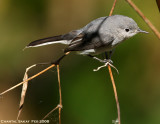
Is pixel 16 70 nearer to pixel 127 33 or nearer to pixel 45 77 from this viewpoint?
pixel 45 77

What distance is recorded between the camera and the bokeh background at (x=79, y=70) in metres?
2.44

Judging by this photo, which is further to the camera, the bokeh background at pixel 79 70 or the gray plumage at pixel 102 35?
the bokeh background at pixel 79 70

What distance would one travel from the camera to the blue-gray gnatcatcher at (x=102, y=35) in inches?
85.5

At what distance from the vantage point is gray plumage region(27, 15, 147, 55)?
2172mm

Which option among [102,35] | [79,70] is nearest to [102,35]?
[102,35]

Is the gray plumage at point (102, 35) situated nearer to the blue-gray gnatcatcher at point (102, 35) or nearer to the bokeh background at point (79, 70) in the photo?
the blue-gray gnatcatcher at point (102, 35)

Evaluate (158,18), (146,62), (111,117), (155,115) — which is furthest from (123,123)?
(158,18)

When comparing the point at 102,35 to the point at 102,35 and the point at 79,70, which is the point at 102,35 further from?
the point at 79,70

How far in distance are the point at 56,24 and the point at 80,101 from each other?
4.09 ft

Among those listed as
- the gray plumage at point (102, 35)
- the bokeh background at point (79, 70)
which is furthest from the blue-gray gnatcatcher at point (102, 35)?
the bokeh background at point (79, 70)

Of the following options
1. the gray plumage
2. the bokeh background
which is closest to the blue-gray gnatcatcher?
the gray plumage

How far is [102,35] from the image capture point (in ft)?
7.41

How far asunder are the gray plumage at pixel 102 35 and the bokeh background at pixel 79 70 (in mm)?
326

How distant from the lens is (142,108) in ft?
7.91
